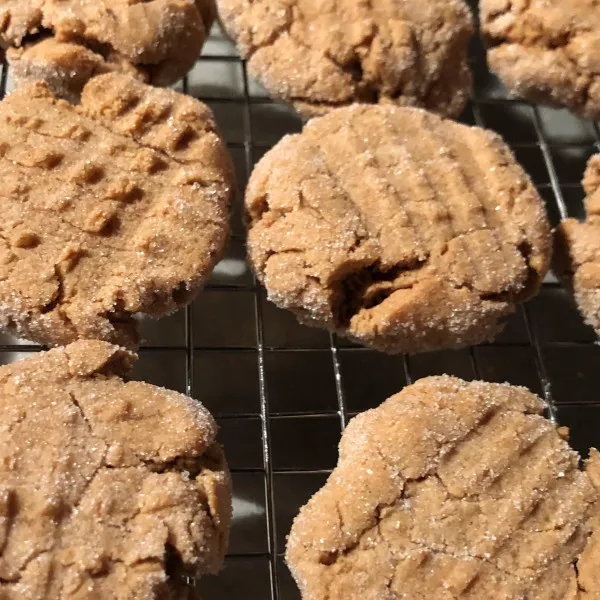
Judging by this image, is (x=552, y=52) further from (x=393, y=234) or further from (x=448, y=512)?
(x=448, y=512)

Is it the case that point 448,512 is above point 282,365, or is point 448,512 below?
above

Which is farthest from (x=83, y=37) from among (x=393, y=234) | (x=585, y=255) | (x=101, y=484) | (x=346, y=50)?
(x=585, y=255)

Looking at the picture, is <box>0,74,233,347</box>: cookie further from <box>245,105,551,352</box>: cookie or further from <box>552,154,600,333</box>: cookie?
<box>552,154,600,333</box>: cookie

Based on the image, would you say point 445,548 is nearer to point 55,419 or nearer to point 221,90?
point 55,419

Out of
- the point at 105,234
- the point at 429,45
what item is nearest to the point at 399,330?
the point at 105,234

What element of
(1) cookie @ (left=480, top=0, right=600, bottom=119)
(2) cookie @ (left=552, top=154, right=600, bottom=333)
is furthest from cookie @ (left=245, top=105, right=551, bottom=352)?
(1) cookie @ (left=480, top=0, right=600, bottom=119)

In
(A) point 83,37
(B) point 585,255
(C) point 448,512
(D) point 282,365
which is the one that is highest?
(A) point 83,37
